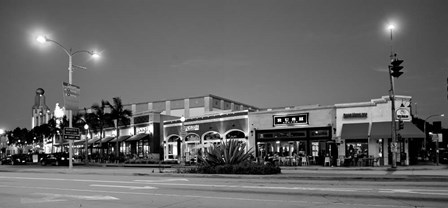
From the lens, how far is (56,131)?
299 ft

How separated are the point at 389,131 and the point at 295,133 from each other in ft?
30.4

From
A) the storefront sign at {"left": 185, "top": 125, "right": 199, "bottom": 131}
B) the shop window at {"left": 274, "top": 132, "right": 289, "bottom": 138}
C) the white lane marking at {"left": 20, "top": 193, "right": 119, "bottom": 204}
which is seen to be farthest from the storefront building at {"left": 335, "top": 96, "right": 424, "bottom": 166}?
the white lane marking at {"left": 20, "top": 193, "right": 119, "bottom": 204}

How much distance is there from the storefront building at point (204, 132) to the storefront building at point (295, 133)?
1811 mm

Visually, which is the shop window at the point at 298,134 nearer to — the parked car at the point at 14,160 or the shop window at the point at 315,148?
the shop window at the point at 315,148

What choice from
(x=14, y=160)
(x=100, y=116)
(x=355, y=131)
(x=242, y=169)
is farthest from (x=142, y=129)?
(x=242, y=169)

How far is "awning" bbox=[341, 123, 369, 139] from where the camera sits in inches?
1514

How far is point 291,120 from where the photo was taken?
144ft

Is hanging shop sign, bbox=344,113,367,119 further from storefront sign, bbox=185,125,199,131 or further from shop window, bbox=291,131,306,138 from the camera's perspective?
storefront sign, bbox=185,125,199,131

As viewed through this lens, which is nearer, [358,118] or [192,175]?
[192,175]

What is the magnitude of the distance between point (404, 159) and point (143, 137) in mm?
35882

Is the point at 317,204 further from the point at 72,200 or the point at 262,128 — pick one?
the point at 262,128

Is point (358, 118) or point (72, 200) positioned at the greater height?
point (358, 118)

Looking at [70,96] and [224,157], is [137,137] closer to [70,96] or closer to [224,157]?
[70,96]

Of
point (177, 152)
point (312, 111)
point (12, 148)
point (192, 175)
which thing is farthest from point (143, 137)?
point (12, 148)
